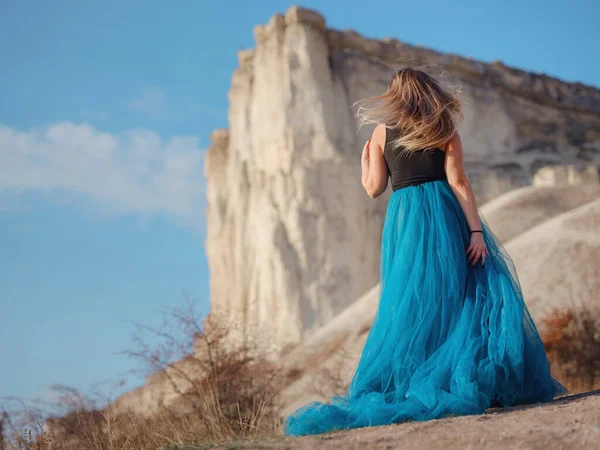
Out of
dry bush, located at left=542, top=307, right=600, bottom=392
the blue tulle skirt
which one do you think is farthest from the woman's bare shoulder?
dry bush, located at left=542, top=307, right=600, bottom=392

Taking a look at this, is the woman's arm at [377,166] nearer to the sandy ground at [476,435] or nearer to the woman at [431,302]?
the woman at [431,302]

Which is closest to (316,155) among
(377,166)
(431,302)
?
(377,166)

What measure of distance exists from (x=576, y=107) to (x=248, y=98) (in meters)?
13.5

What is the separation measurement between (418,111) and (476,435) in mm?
1886

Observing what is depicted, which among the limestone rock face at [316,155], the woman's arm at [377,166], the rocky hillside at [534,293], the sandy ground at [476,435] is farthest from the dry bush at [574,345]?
the limestone rock face at [316,155]

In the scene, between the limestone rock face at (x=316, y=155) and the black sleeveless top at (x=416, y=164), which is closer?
the black sleeveless top at (x=416, y=164)

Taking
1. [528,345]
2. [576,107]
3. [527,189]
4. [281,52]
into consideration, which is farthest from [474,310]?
[576,107]

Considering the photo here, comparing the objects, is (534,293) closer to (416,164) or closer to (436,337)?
(416,164)

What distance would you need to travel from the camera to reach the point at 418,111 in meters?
4.01

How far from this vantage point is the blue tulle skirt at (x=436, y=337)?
3.38 metres

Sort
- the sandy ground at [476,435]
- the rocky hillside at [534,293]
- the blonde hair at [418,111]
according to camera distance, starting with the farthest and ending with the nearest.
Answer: the rocky hillside at [534,293]
the blonde hair at [418,111]
the sandy ground at [476,435]

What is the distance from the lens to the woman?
11.2ft

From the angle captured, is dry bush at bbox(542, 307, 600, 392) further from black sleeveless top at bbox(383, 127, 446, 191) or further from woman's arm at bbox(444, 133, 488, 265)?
black sleeveless top at bbox(383, 127, 446, 191)

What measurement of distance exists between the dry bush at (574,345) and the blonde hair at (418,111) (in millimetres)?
6930
